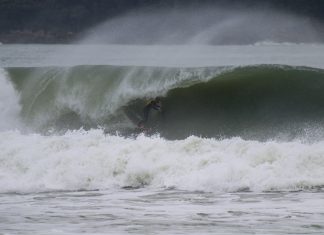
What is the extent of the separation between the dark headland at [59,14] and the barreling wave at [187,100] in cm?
5371

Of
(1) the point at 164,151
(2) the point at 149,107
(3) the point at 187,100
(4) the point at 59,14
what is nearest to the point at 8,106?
(2) the point at 149,107

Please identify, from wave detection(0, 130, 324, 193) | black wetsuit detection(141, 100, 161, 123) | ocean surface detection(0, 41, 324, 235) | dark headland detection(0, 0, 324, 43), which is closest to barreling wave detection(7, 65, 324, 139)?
ocean surface detection(0, 41, 324, 235)

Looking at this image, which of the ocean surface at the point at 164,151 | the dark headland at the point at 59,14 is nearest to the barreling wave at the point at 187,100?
the ocean surface at the point at 164,151

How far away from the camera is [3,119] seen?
2041cm

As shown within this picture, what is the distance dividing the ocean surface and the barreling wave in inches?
1.1

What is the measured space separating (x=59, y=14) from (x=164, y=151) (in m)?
69.5

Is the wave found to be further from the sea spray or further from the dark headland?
the dark headland

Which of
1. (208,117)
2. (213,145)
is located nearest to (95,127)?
(208,117)

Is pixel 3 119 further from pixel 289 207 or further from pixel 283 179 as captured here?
pixel 289 207

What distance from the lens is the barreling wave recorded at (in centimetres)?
1850

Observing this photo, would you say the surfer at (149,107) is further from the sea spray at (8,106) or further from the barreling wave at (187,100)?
the sea spray at (8,106)

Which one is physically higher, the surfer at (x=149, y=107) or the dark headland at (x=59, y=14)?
the dark headland at (x=59, y=14)

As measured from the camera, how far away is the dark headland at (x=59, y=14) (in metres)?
79.4

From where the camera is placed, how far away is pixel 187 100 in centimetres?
1953
